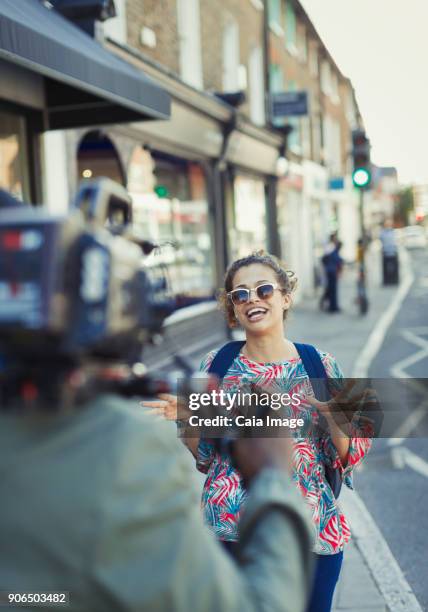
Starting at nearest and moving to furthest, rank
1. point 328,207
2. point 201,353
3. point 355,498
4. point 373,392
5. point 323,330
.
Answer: point 373,392 < point 355,498 < point 201,353 < point 323,330 < point 328,207

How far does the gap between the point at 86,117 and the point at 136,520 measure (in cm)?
668

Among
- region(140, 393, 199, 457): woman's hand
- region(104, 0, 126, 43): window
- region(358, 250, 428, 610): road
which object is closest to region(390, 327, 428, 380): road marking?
region(358, 250, 428, 610): road

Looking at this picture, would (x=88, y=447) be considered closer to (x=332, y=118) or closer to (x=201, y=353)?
(x=201, y=353)

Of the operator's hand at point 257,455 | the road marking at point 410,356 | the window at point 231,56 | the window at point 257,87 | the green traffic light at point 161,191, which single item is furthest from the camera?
the window at point 257,87

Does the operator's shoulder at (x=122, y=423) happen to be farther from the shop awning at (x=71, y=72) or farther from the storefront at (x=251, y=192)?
the storefront at (x=251, y=192)

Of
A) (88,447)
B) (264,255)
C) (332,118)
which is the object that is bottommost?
(88,447)

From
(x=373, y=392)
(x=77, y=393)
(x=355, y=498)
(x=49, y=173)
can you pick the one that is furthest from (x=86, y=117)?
(x=77, y=393)

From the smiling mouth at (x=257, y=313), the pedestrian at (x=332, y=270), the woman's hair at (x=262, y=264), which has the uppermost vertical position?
the woman's hair at (x=262, y=264)

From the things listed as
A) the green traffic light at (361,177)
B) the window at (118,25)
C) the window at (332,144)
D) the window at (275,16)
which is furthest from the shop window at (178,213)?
the window at (332,144)

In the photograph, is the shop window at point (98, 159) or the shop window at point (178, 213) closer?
the shop window at point (98, 159)

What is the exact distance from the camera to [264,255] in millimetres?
2689

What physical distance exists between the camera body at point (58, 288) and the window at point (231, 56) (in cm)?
1434

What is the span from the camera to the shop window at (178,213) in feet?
35.1

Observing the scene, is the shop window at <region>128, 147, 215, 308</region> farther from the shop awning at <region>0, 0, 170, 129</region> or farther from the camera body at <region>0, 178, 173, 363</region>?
the camera body at <region>0, 178, 173, 363</region>
